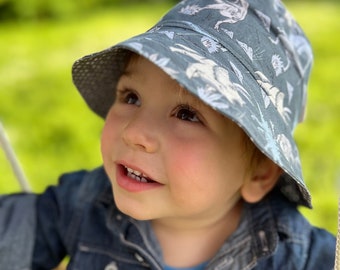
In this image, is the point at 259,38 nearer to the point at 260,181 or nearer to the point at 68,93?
the point at 260,181

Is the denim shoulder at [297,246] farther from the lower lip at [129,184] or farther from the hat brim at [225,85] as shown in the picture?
the lower lip at [129,184]

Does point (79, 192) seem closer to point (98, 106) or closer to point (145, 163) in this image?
point (98, 106)

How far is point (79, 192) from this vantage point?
122 centimetres

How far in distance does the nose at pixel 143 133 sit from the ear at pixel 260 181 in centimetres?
21

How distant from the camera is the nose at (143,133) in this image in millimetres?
941

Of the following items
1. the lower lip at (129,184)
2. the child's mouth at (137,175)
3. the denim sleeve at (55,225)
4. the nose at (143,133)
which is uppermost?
the nose at (143,133)

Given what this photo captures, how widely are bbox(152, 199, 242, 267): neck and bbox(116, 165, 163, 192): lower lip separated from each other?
0.16 m

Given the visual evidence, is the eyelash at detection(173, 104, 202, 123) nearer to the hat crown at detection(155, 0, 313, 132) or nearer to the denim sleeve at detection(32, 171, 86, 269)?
the hat crown at detection(155, 0, 313, 132)

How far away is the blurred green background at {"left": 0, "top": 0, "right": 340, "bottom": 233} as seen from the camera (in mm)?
2158

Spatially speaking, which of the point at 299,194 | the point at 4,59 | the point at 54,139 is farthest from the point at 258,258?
the point at 4,59

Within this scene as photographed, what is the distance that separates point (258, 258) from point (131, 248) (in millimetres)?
223

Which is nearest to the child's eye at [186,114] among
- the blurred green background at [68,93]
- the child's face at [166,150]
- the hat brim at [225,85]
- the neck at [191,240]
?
the child's face at [166,150]

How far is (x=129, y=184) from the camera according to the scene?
3.22ft

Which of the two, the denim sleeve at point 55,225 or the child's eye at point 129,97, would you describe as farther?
the denim sleeve at point 55,225
